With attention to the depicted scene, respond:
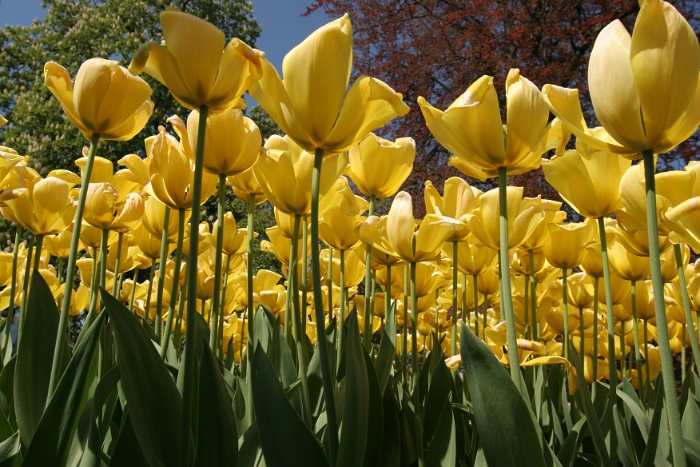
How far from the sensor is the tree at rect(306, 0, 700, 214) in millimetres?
7145

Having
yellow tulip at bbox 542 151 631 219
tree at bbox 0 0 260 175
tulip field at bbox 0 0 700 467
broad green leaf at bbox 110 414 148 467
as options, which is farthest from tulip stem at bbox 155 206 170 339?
tree at bbox 0 0 260 175

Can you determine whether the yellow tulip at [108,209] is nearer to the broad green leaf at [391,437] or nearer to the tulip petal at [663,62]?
the broad green leaf at [391,437]

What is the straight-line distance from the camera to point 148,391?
0.70 metres

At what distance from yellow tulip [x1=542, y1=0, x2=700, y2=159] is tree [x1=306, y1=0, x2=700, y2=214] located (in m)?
5.86

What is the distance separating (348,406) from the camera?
70 cm

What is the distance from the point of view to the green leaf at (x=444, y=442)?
2.77ft

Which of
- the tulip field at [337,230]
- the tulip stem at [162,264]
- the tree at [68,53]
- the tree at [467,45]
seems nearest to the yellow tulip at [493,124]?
the tulip field at [337,230]

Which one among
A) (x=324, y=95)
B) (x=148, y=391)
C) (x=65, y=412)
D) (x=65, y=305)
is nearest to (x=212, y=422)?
(x=148, y=391)

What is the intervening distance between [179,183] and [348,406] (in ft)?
2.13

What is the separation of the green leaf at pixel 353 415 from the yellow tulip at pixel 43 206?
950mm

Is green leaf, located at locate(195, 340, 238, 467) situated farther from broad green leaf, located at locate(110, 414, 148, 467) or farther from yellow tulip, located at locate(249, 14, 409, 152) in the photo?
yellow tulip, located at locate(249, 14, 409, 152)

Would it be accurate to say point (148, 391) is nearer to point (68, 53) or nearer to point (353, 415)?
point (353, 415)

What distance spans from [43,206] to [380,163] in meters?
0.85

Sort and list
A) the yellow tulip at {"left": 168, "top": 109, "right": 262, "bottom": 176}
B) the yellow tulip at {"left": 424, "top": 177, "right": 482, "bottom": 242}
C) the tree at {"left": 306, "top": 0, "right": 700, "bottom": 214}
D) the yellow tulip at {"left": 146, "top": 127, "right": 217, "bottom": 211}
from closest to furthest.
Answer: the yellow tulip at {"left": 168, "top": 109, "right": 262, "bottom": 176} < the yellow tulip at {"left": 146, "top": 127, "right": 217, "bottom": 211} < the yellow tulip at {"left": 424, "top": 177, "right": 482, "bottom": 242} < the tree at {"left": 306, "top": 0, "right": 700, "bottom": 214}
